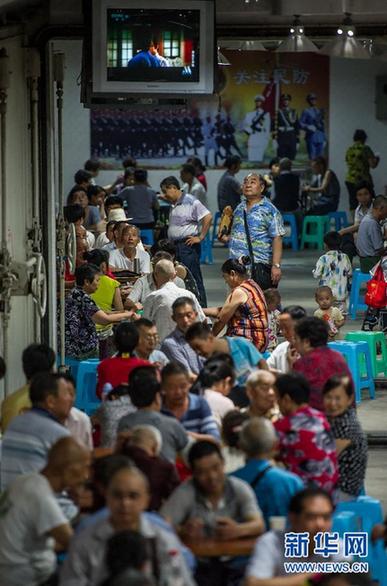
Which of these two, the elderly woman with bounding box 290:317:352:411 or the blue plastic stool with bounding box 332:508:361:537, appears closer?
the blue plastic stool with bounding box 332:508:361:537

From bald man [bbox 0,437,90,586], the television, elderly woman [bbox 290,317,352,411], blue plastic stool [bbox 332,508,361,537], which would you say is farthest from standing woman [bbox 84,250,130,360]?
bald man [bbox 0,437,90,586]

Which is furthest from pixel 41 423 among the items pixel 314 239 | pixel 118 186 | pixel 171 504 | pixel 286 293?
pixel 314 239

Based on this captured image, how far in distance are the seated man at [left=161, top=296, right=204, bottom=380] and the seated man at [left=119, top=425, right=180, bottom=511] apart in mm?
3053

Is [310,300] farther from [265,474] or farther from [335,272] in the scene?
[265,474]

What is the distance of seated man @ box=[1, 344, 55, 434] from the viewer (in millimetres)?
9672

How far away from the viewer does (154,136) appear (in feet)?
95.9

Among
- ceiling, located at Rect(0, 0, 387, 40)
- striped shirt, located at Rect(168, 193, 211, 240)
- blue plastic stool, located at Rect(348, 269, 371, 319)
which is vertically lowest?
blue plastic stool, located at Rect(348, 269, 371, 319)

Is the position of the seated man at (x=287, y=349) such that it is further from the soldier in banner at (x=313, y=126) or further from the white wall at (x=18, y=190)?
the soldier in banner at (x=313, y=126)

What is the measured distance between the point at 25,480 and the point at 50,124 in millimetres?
6135

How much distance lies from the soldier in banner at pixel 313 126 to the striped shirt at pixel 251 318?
16457 mm

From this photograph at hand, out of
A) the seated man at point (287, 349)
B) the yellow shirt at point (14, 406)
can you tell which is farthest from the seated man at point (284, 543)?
the seated man at point (287, 349)

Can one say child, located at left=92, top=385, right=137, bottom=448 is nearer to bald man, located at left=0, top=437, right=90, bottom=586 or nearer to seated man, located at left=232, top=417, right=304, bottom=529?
seated man, located at left=232, top=417, right=304, bottom=529

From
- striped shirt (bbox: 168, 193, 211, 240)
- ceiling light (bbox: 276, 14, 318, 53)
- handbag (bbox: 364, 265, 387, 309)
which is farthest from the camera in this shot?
striped shirt (bbox: 168, 193, 211, 240)

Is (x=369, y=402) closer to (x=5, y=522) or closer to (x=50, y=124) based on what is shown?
(x=50, y=124)
